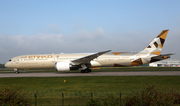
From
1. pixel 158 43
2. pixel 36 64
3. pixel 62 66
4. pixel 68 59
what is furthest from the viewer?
pixel 36 64

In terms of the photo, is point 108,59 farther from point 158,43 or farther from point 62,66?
point 158,43

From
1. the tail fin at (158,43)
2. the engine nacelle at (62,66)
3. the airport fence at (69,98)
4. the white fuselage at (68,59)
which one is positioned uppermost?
the tail fin at (158,43)

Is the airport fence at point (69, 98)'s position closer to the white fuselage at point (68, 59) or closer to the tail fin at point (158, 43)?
the white fuselage at point (68, 59)

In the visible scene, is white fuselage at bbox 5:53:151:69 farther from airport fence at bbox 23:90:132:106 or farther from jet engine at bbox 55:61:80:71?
airport fence at bbox 23:90:132:106

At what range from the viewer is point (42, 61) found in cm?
2942

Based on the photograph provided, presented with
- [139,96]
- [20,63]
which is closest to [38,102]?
[139,96]

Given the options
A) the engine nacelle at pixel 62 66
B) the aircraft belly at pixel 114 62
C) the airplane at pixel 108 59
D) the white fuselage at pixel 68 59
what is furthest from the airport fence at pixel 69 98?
the aircraft belly at pixel 114 62

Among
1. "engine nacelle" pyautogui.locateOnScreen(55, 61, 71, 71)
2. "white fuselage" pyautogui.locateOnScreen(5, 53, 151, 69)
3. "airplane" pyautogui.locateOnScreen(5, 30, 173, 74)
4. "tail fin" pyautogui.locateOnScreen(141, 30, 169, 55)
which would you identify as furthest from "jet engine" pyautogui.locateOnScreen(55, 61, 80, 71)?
"tail fin" pyautogui.locateOnScreen(141, 30, 169, 55)

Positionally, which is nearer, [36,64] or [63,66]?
[63,66]

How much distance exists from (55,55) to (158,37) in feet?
65.2

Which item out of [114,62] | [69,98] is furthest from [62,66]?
[69,98]

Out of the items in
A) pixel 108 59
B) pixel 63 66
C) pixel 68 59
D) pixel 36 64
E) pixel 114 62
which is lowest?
pixel 63 66

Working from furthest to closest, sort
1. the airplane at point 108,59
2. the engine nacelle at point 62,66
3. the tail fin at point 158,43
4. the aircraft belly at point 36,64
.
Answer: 1. the aircraft belly at point 36,64
2. the tail fin at point 158,43
3. the airplane at point 108,59
4. the engine nacelle at point 62,66

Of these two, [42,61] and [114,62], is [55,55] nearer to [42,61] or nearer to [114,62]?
[42,61]
